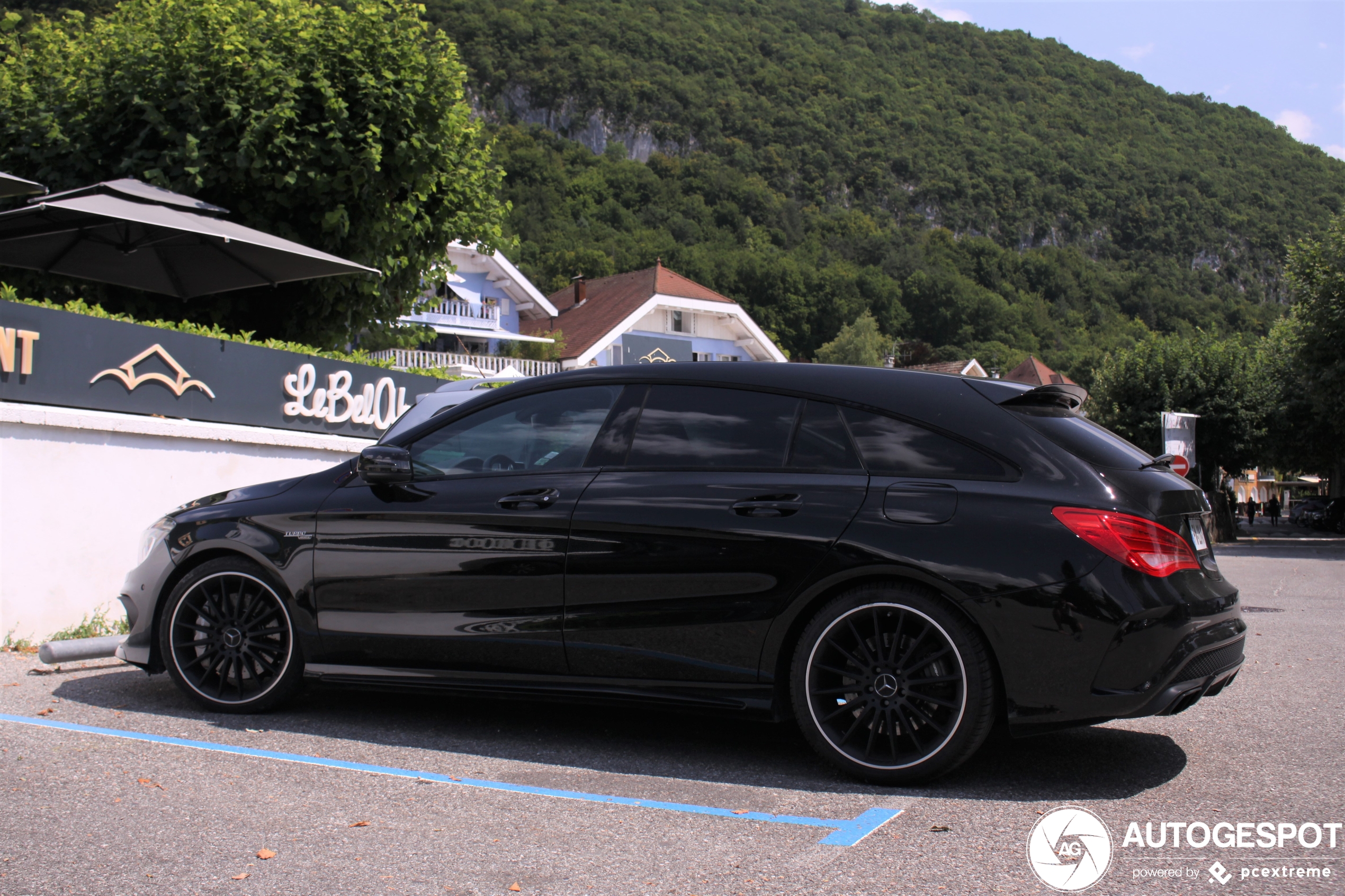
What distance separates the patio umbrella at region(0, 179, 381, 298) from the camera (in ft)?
29.6

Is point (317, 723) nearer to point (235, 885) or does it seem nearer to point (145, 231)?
point (235, 885)

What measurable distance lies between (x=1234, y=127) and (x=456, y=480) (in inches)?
5468

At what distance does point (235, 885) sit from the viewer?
10.1 ft

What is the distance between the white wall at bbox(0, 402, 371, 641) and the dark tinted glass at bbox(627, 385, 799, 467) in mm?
4668

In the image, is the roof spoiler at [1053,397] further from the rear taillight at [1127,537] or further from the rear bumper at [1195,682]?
the rear bumper at [1195,682]

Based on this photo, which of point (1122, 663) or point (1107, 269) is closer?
point (1122, 663)

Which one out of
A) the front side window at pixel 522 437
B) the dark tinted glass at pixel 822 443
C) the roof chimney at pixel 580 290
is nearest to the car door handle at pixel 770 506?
the dark tinted glass at pixel 822 443

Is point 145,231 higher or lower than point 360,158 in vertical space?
lower

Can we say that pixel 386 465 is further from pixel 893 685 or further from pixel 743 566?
pixel 893 685

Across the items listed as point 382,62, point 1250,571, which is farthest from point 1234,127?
point 382,62

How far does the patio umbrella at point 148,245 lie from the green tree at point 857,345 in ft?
227

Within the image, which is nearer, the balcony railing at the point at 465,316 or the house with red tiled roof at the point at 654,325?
the balcony railing at the point at 465,316

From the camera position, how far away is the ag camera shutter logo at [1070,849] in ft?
10.4

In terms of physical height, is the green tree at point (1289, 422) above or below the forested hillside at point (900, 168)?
below
